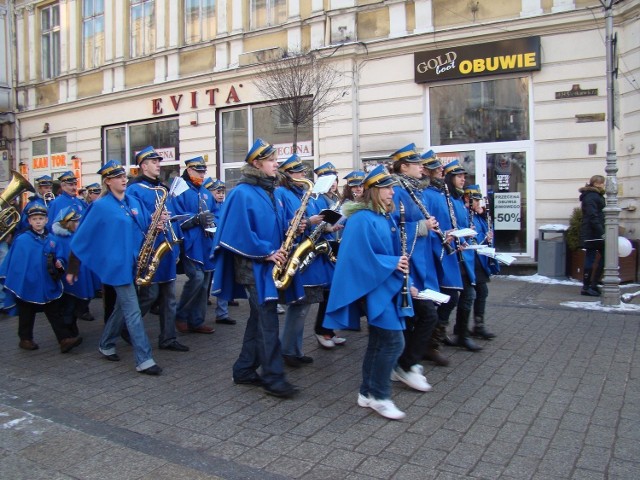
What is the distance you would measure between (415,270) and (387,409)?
1.22 meters

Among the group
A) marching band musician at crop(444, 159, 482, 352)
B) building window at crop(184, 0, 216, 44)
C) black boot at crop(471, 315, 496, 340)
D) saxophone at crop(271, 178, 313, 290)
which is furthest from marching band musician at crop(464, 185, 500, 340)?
building window at crop(184, 0, 216, 44)

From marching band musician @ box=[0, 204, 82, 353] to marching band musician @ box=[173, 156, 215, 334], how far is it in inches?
51.7

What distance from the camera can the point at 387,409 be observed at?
456cm

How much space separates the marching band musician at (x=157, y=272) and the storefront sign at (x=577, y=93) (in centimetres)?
884

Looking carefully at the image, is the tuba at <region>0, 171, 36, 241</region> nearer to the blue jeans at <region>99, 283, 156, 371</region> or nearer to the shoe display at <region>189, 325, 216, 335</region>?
the shoe display at <region>189, 325, 216, 335</region>

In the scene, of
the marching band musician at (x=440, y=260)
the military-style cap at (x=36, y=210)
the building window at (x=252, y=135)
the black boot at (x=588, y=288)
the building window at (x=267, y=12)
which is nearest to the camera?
the marching band musician at (x=440, y=260)

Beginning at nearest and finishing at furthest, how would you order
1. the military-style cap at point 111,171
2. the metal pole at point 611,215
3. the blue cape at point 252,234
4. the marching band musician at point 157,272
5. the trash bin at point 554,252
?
the blue cape at point 252,234
the military-style cap at point 111,171
the marching band musician at point 157,272
the metal pole at point 611,215
the trash bin at point 554,252

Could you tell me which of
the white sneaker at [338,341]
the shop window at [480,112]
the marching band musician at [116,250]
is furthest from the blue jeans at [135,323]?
the shop window at [480,112]

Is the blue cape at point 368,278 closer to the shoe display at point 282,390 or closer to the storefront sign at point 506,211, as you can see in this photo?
the shoe display at point 282,390

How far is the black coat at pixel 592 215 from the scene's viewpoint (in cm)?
1016

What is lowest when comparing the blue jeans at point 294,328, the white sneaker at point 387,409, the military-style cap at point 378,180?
the white sneaker at point 387,409

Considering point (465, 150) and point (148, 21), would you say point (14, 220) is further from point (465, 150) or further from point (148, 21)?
point (148, 21)

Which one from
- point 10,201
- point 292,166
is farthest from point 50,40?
point 292,166

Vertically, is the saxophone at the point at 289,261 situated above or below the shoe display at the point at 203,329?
above
